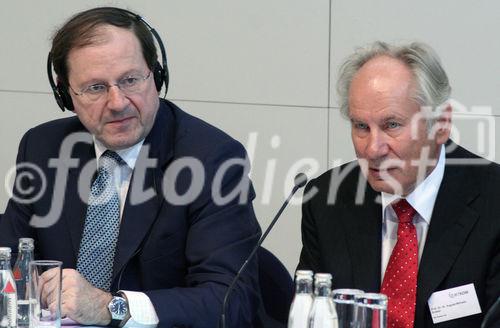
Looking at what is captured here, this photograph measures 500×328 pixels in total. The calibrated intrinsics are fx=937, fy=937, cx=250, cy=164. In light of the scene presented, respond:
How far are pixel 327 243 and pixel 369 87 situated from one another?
477 mm

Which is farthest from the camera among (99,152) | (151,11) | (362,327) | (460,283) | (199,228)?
(151,11)

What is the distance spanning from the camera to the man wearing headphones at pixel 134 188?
2711 millimetres

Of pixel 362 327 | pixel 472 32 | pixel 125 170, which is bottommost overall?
pixel 362 327

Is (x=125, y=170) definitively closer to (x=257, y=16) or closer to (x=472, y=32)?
(x=257, y=16)

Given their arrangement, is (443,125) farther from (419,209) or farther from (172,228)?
(172,228)

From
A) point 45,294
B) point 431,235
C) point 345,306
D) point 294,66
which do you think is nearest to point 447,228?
point 431,235

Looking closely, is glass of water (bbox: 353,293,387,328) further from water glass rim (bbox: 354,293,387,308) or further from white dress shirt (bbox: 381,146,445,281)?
white dress shirt (bbox: 381,146,445,281)

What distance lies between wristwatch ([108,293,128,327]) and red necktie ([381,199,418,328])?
700 mm

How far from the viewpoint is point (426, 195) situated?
2.62 metres

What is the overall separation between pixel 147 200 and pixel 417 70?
0.87 metres

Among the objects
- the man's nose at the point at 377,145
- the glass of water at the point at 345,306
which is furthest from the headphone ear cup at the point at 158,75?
the glass of water at the point at 345,306

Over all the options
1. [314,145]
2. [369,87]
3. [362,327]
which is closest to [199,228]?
[369,87]

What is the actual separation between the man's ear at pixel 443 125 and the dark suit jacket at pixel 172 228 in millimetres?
588

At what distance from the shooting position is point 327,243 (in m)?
2.71
